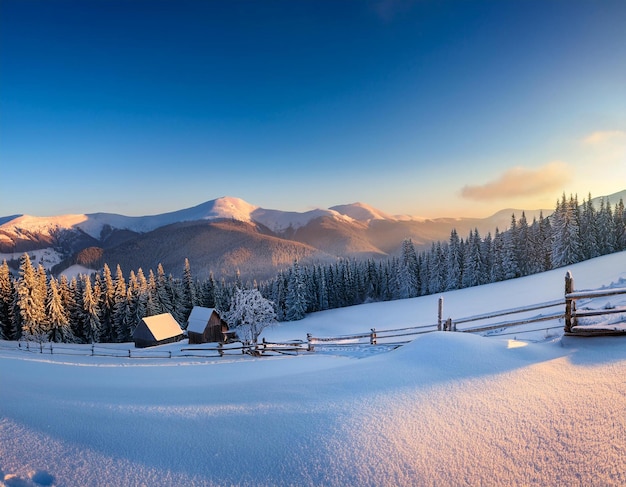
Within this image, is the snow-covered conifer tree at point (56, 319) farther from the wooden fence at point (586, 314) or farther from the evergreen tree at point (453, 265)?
the evergreen tree at point (453, 265)

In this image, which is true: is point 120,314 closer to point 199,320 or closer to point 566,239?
point 199,320

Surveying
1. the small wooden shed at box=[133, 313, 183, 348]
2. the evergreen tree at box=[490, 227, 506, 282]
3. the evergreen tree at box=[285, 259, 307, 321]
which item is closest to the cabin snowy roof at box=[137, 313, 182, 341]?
the small wooden shed at box=[133, 313, 183, 348]

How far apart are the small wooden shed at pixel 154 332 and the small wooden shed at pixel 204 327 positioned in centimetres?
265

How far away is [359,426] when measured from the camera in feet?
13.3

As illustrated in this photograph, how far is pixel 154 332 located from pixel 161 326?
169cm

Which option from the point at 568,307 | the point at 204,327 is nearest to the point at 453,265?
the point at 204,327

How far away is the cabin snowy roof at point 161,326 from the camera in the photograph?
38.9 m

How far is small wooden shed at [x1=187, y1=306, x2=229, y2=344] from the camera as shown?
39938mm

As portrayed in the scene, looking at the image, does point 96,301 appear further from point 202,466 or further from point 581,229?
point 581,229

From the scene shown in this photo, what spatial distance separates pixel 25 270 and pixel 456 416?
173 ft

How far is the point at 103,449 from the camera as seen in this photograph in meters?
3.94

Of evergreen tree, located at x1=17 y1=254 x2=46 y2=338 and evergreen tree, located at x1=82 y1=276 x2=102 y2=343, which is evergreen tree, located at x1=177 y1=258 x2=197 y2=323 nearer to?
evergreen tree, located at x1=82 y1=276 x2=102 y2=343

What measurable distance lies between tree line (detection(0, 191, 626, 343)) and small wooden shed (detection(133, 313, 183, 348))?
7572 millimetres

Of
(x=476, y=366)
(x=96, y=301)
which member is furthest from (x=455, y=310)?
(x=96, y=301)
